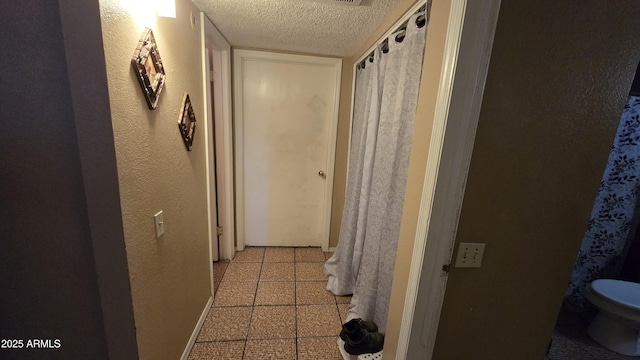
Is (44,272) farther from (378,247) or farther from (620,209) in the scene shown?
(620,209)

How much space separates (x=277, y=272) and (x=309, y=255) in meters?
0.46

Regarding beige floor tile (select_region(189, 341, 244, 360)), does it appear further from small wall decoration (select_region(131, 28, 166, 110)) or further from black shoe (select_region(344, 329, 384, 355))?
small wall decoration (select_region(131, 28, 166, 110))

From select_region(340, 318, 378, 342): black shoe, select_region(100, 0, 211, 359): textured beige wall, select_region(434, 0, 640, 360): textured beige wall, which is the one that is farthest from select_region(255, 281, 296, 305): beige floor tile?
select_region(434, 0, 640, 360): textured beige wall

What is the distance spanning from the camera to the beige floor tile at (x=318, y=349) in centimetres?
138

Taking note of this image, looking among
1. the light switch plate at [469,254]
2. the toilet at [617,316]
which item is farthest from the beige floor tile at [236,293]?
the toilet at [617,316]

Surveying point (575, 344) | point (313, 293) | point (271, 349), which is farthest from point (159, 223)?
point (575, 344)

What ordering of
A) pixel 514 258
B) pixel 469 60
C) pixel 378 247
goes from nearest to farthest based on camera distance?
1. pixel 469 60
2. pixel 514 258
3. pixel 378 247

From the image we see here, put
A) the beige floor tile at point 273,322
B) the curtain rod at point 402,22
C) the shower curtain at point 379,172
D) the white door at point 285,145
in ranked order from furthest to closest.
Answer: the white door at point 285,145
the beige floor tile at point 273,322
the shower curtain at point 379,172
the curtain rod at point 402,22

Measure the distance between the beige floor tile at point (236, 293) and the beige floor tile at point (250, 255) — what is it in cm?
37

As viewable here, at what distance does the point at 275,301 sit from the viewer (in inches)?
70.7

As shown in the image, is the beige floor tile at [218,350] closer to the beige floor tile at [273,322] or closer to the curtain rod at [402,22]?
the beige floor tile at [273,322]

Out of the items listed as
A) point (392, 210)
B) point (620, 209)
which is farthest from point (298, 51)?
→ point (620, 209)

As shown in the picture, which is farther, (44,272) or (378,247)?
(378,247)

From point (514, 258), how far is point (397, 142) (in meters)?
0.72
